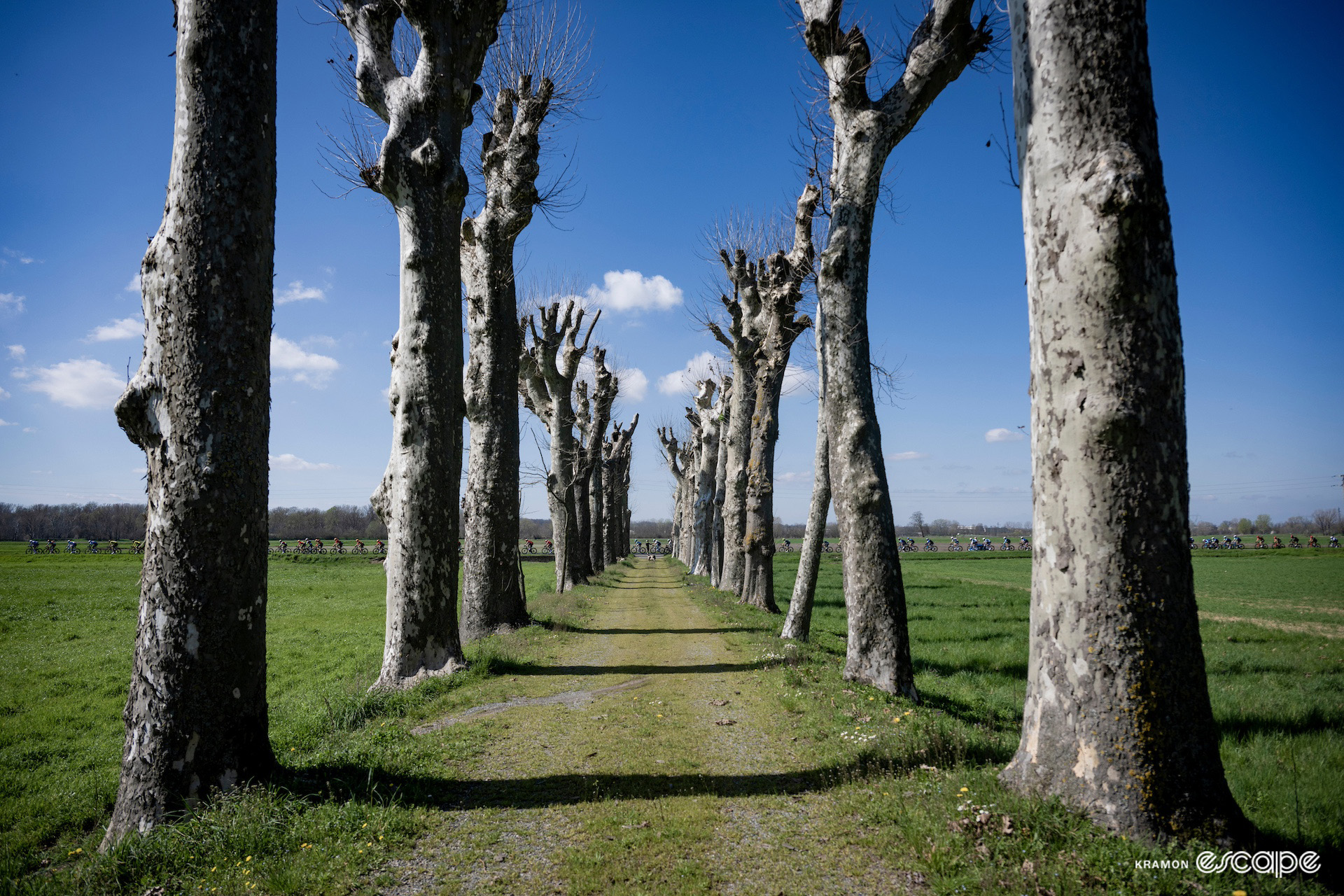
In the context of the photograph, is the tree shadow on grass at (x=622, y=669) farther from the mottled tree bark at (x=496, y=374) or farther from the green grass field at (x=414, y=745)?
the mottled tree bark at (x=496, y=374)

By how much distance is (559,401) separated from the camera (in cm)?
2052

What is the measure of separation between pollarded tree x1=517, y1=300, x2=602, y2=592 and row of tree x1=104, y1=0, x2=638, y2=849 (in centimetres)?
638

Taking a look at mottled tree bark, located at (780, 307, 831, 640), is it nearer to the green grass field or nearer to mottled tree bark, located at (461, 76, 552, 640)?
the green grass field

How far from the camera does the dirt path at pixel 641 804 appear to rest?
3.62m

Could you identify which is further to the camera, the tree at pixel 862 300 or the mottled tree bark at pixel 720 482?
the mottled tree bark at pixel 720 482

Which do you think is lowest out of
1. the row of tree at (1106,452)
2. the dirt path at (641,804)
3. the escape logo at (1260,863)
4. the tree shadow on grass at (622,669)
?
the tree shadow on grass at (622,669)

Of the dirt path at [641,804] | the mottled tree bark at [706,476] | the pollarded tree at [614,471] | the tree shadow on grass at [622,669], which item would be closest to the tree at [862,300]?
the dirt path at [641,804]

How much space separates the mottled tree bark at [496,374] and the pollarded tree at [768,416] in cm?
593

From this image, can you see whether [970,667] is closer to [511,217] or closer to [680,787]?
[680,787]

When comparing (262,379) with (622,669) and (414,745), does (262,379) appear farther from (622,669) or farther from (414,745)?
(622,669)

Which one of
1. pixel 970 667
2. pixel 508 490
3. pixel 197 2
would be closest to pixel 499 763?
pixel 197 2

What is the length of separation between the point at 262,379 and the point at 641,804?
14.4 feet

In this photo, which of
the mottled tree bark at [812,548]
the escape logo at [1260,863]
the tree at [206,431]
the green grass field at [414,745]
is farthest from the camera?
the mottled tree bark at [812,548]

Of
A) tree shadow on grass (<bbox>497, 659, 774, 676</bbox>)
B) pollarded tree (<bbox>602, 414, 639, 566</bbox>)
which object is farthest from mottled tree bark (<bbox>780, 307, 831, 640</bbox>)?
pollarded tree (<bbox>602, 414, 639, 566</bbox>)
